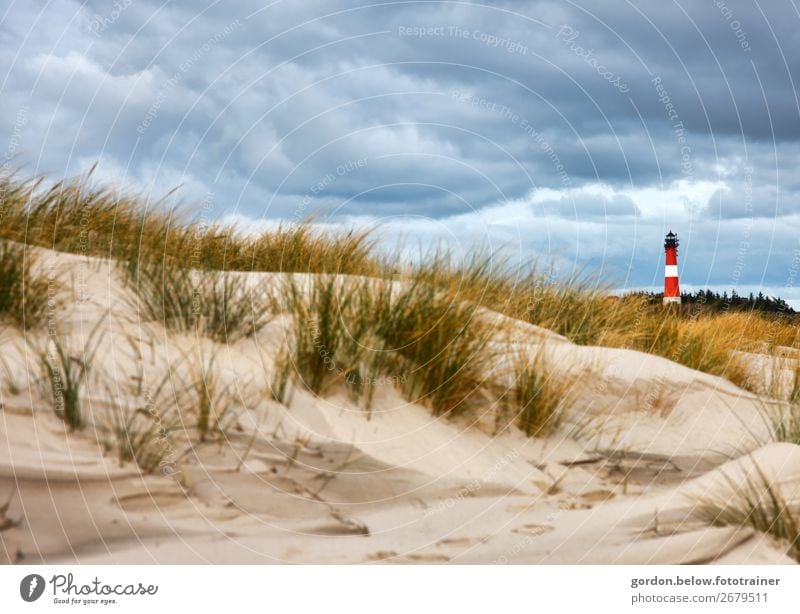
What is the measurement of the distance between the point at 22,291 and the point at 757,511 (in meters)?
3.97

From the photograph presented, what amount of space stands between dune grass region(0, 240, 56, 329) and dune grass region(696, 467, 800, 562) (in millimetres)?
3633

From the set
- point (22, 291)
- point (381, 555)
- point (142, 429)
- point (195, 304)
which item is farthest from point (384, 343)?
point (22, 291)

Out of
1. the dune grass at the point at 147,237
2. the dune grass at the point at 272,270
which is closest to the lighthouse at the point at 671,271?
the dune grass at the point at 272,270

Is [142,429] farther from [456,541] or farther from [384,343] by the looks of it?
[456,541]

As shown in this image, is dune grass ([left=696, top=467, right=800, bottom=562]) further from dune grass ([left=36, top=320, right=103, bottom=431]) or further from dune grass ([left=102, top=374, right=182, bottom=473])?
dune grass ([left=36, top=320, right=103, bottom=431])

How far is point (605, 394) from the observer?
496 centimetres

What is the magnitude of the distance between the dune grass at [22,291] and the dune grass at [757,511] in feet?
11.9

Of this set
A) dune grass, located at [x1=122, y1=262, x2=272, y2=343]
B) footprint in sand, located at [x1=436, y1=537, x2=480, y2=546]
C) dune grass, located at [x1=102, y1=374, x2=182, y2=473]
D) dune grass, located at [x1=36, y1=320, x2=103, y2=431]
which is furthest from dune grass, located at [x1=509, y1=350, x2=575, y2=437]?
dune grass, located at [x1=36, y1=320, x2=103, y2=431]

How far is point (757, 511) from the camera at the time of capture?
3855 millimetres

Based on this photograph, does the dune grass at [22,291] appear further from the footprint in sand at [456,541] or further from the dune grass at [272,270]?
the footprint in sand at [456,541]

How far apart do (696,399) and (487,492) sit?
2245 mm

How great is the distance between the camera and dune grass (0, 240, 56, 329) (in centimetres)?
383
